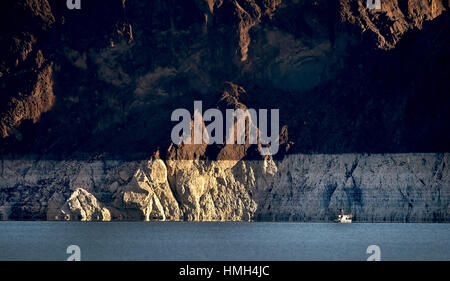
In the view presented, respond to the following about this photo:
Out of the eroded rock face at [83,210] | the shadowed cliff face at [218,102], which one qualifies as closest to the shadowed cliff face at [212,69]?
the shadowed cliff face at [218,102]

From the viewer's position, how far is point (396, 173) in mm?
168250

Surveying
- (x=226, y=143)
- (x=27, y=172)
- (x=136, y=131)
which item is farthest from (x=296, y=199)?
(x=27, y=172)

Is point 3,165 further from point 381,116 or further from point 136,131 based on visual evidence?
point 381,116

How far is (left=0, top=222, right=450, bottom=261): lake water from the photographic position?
110 meters

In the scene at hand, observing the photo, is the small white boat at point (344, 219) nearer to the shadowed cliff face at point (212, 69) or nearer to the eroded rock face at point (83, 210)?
the shadowed cliff face at point (212, 69)

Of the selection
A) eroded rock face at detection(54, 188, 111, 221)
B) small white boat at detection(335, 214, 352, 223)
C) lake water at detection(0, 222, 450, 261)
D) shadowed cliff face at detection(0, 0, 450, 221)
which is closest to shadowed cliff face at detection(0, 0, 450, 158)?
shadowed cliff face at detection(0, 0, 450, 221)

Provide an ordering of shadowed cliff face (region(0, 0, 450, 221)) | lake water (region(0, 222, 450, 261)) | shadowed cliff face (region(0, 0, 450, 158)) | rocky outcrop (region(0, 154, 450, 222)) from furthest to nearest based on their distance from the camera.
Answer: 1. shadowed cliff face (region(0, 0, 450, 158))
2. shadowed cliff face (region(0, 0, 450, 221))
3. rocky outcrop (region(0, 154, 450, 222))
4. lake water (region(0, 222, 450, 261))

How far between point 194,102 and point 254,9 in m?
17.3

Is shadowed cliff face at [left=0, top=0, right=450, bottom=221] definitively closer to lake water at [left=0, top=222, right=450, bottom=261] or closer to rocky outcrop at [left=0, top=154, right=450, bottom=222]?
rocky outcrop at [left=0, top=154, right=450, bottom=222]

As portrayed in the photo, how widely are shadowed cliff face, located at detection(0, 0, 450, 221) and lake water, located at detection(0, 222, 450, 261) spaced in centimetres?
522

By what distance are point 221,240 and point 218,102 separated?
47363 millimetres

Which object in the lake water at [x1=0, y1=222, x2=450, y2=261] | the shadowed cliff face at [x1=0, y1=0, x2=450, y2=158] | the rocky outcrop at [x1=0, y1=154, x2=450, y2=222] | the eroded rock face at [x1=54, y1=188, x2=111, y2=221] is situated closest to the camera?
the lake water at [x1=0, y1=222, x2=450, y2=261]

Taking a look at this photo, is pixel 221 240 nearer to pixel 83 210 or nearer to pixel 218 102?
pixel 83 210

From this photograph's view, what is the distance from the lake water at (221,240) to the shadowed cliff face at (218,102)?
17.1 ft
